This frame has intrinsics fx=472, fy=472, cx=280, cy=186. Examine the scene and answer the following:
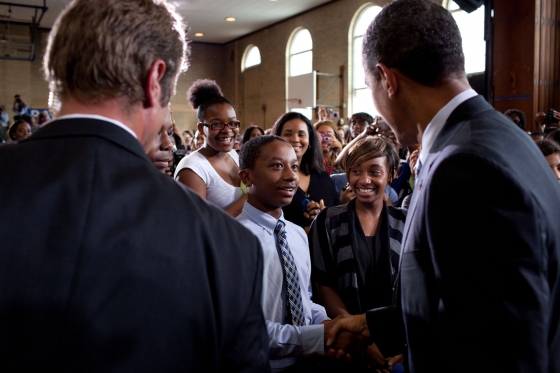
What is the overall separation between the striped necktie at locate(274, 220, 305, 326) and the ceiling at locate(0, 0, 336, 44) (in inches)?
401

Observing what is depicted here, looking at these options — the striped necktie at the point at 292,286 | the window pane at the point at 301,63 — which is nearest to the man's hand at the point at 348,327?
the striped necktie at the point at 292,286

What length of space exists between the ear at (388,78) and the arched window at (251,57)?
1449 centimetres

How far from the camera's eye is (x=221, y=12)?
12984 mm

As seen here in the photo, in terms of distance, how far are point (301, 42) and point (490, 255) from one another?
1336 centimetres

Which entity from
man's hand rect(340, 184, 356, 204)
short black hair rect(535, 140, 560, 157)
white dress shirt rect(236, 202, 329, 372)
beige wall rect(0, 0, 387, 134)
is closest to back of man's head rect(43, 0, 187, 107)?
white dress shirt rect(236, 202, 329, 372)

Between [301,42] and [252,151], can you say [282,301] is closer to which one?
[252,151]

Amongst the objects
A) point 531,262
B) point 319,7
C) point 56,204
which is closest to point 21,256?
point 56,204

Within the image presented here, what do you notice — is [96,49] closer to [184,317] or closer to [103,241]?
[103,241]

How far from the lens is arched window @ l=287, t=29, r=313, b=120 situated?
43.4ft

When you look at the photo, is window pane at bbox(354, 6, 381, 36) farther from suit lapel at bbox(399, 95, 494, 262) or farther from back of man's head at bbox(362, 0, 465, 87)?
suit lapel at bbox(399, 95, 494, 262)

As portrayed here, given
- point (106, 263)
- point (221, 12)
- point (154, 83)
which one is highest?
point (221, 12)

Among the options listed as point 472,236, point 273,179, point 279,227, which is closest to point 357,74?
point 273,179

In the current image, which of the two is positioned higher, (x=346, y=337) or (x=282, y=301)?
(x=282, y=301)

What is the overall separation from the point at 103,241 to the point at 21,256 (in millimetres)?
129
